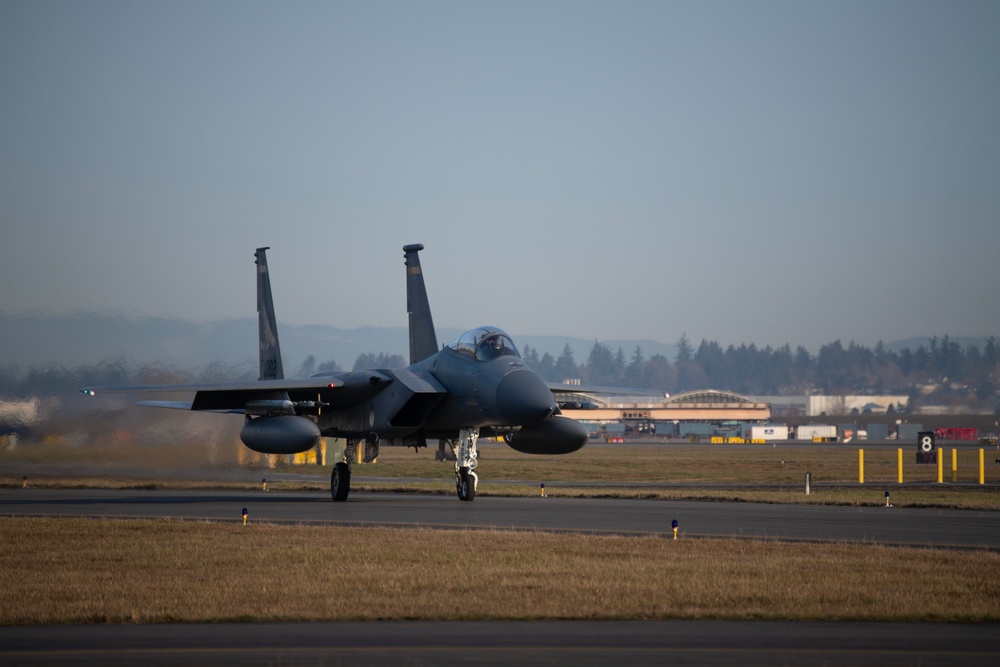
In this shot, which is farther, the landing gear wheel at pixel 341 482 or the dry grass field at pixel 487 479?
the dry grass field at pixel 487 479

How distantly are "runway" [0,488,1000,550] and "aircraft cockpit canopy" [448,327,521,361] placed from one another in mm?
3460

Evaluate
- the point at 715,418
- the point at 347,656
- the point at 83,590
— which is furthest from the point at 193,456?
the point at 715,418

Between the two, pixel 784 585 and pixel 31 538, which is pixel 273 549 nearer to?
pixel 31 538

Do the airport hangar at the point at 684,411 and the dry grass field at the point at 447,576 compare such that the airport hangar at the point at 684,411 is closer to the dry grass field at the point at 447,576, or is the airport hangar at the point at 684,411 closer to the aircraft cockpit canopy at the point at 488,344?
the aircraft cockpit canopy at the point at 488,344

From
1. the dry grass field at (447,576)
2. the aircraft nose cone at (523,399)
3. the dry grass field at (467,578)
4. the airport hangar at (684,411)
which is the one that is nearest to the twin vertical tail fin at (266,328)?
the aircraft nose cone at (523,399)

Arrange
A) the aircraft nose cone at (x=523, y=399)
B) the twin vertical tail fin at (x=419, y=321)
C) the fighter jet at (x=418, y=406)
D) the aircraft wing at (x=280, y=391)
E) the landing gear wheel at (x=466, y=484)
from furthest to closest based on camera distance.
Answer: the twin vertical tail fin at (x=419, y=321), the aircraft wing at (x=280, y=391), the landing gear wheel at (x=466, y=484), the fighter jet at (x=418, y=406), the aircraft nose cone at (x=523, y=399)

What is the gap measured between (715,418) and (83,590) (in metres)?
158

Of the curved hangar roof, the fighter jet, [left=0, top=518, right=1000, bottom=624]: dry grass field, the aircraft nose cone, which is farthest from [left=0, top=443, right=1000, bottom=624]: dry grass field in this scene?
the curved hangar roof

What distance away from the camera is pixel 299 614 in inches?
430

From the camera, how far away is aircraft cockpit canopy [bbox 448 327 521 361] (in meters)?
26.5

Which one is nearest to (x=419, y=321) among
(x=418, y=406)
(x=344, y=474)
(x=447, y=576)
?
(x=418, y=406)

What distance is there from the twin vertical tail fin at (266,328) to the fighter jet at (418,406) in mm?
3158

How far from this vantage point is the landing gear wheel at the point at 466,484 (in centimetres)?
2697

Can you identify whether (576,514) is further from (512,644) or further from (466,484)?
(512,644)
